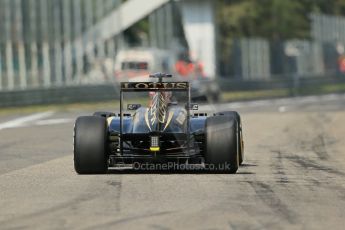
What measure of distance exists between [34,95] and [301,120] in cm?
1210

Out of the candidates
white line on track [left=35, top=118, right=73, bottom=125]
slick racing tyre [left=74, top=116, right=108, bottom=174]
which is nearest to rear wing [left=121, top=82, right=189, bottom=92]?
slick racing tyre [left=74, top=116, right=108, bottom=174]

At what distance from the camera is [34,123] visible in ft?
88.6

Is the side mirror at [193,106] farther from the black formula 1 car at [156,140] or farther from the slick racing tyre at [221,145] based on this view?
the slick racing tyre at [221,145]

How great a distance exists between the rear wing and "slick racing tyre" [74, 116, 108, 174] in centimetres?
56

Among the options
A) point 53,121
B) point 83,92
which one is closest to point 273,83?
point 83,92

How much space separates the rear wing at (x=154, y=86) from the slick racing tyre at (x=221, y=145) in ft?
2.00

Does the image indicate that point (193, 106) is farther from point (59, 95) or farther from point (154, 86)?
point (59, 95)

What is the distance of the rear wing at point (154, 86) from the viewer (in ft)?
42.7

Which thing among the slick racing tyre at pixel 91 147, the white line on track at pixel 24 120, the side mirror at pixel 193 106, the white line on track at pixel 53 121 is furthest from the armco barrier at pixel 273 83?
the slick racing tyre at pixel 91 147

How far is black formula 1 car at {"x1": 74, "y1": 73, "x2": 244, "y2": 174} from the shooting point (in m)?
12.7

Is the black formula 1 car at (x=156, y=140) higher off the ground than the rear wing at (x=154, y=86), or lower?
lower

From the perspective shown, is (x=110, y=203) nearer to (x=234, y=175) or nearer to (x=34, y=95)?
(x=234, y=175)

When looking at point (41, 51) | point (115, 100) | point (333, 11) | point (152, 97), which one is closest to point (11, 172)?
point (152, 97)

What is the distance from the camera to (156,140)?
1271cm
